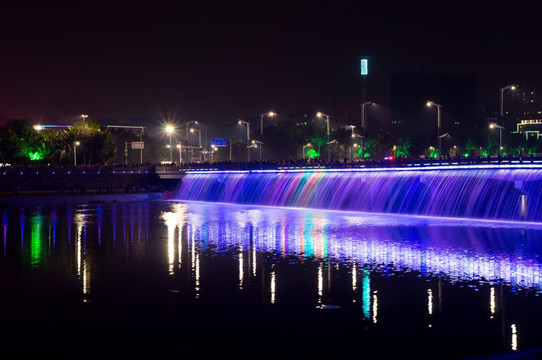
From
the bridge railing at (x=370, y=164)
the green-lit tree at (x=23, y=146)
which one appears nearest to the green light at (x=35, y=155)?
the green-lit tree at (x=23, y=146)

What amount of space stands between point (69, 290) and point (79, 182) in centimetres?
7599

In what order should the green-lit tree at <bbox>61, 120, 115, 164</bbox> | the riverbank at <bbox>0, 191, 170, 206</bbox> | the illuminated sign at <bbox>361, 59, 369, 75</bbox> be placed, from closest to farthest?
the riverbank at <bbox>0, 191, 170, 206</bbox> → the illuminated sign at <bbox>361, 59, 369, 75</bbox> → the green-lit tree at <bbox>61, 120, 115, 164</bbox>

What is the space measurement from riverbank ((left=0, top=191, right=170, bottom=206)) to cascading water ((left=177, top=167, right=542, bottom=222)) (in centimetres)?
965

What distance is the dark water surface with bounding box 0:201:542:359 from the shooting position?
57.2 ft

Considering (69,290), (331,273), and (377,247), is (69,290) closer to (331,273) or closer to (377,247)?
(331,273)

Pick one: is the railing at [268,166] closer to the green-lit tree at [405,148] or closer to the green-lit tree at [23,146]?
the green-lit tree at [23,146]

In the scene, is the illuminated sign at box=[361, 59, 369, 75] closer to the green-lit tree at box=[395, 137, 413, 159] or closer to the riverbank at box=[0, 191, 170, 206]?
the riverbank at box=[0, 191, 170, 206]

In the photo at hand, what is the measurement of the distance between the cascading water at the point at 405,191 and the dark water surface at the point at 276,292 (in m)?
5.84

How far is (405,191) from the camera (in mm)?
58844

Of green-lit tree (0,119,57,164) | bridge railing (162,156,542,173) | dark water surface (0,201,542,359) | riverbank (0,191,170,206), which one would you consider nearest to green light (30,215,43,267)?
dark water surface (0,201,542,359)

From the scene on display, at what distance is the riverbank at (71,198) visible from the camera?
77.2 meters

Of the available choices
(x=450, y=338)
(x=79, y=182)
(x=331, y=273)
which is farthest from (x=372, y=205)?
(x=79, y=182)

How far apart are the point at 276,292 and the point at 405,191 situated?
122ft

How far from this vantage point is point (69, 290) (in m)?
24.2
